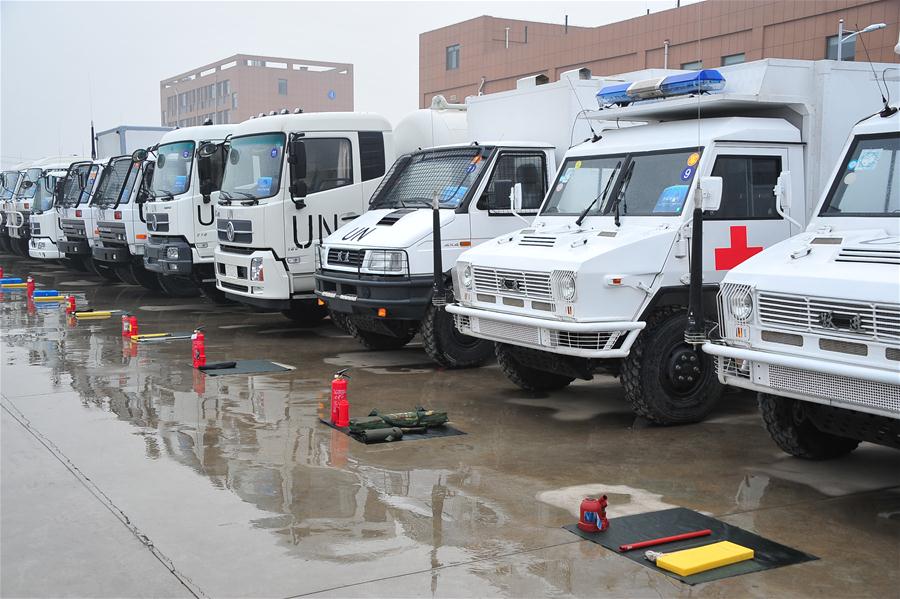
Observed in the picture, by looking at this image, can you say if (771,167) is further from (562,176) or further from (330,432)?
(330,432)

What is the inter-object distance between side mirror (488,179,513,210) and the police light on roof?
69.2 inches

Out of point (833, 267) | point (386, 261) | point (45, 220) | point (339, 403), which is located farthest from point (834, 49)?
point (833, 267)

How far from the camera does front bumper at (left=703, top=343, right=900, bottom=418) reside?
5723 mm

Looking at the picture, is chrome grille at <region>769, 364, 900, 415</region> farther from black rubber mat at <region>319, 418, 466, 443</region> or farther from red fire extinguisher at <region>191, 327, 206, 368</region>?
red fire extinguisher at <region>191, 327, 206, 368</region>

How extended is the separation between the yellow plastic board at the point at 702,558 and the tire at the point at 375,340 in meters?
7.49

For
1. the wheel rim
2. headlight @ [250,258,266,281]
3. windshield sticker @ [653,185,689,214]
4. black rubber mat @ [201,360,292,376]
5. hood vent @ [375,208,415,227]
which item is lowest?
black rubber mat @ [201,360,292,376]

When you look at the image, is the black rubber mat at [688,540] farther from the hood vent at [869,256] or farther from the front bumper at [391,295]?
the front bumper at [391,295]

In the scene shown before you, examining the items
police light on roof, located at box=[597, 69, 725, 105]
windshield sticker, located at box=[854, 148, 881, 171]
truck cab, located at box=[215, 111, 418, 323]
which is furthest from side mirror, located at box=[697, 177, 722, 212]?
truck cab, located at box=[215, 111, 418, 323]

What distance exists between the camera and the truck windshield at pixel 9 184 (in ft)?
100

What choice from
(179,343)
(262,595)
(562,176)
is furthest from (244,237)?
(262,595)

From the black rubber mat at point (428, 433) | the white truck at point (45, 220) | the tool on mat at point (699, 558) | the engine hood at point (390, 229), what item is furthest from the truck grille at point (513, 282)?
the white truck at point (45, 220)

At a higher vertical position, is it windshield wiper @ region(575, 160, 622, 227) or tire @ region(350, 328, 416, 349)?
windshield wiper @ region(575, 160, 622, 227)

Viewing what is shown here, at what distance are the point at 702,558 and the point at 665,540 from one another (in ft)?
1.18

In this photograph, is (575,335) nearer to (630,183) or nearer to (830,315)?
(630,183)
